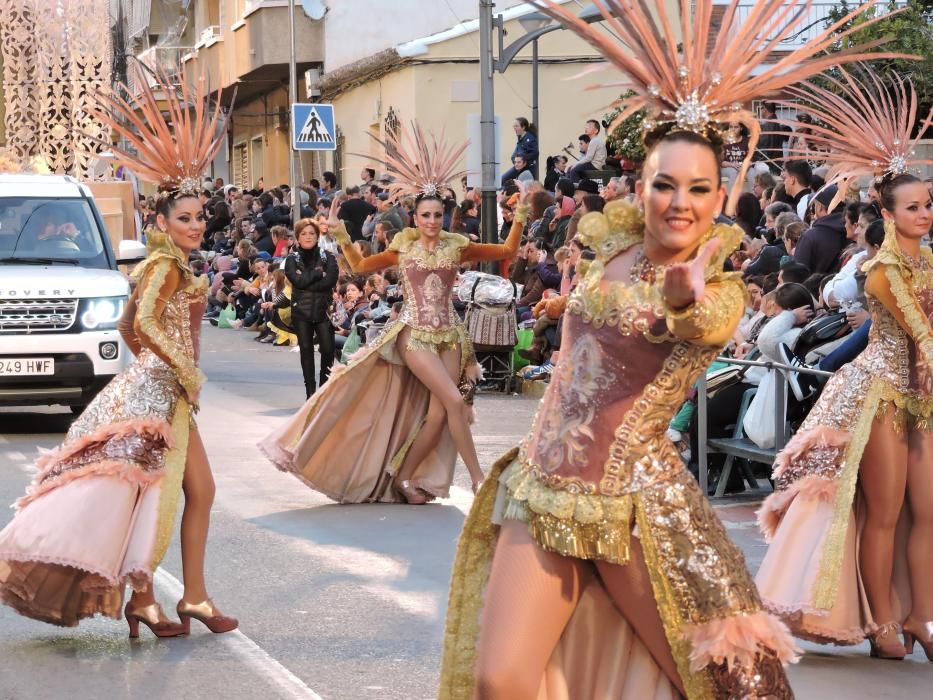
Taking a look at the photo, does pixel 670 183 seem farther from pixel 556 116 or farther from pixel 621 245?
pixel 556 116

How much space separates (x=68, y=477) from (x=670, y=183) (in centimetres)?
370

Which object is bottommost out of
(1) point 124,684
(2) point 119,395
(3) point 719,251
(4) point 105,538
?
(1) point 124,684

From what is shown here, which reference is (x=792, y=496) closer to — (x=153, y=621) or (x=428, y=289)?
(x=153, y=621)

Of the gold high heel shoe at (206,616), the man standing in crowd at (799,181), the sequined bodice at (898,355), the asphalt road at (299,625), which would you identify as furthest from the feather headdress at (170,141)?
the man standing in crowd at (799,181)

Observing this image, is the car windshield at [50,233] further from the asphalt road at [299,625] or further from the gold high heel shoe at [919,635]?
the gold high heel shoe at [919,635]

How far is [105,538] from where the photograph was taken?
23.4 feet

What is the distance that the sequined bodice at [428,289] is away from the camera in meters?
11.3

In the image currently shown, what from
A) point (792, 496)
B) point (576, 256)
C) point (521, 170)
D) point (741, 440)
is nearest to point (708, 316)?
point (792, 496)

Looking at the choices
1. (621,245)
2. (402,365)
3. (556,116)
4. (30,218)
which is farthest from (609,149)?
(621,245)

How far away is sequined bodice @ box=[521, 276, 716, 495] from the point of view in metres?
4.43

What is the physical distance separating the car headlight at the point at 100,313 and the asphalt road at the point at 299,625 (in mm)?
2471

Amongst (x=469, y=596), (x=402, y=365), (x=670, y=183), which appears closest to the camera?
(x=670, y=183)

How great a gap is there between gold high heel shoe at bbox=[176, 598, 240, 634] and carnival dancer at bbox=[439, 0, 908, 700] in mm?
3065

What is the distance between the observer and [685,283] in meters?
4.12
